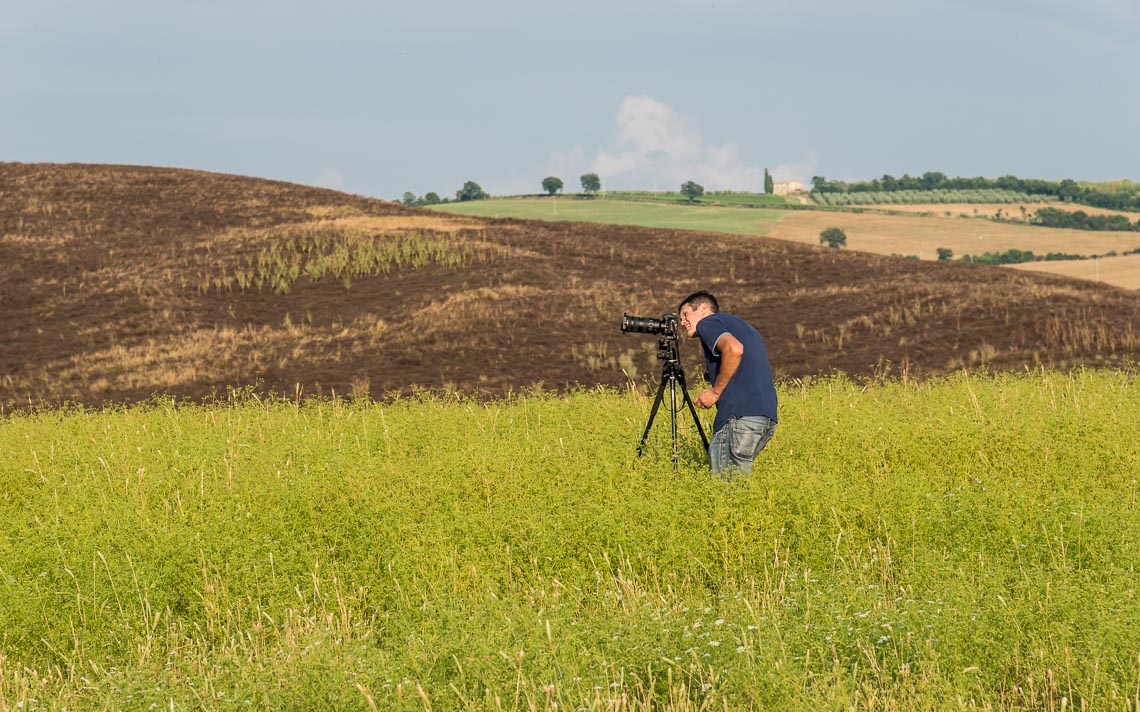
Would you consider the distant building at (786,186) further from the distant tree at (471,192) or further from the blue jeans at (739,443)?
the blue jeans at (739,443)

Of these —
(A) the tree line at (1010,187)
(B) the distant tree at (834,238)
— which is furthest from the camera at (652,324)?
(A) the tree line at (1010,187)

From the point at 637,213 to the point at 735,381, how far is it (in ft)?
338

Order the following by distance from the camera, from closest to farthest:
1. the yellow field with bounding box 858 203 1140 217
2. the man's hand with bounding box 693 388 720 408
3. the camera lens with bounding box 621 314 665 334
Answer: the man's hand with bounding box 693 388 720 408 < the camera lens with bounding box 621 314 665 334 < the yellow field with bounding box 858 203 1140 217

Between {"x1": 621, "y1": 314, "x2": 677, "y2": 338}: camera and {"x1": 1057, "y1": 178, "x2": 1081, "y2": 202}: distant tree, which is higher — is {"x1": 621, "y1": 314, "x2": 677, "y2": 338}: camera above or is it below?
below

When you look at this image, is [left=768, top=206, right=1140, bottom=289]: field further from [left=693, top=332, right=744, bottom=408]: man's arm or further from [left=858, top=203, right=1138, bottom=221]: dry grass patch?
[left=693, top=332, right=744, bottom=408]: man's arm

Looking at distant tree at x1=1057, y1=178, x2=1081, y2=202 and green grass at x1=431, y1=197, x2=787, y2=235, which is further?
distant tree at x1=1057, y1=178, x2=1081, y2=202

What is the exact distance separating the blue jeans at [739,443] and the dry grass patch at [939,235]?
75.7 meters

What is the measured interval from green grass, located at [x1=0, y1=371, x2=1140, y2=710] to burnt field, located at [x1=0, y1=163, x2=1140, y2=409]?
9834mm

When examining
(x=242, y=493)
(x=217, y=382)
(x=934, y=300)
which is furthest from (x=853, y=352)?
(x=242, y=493)

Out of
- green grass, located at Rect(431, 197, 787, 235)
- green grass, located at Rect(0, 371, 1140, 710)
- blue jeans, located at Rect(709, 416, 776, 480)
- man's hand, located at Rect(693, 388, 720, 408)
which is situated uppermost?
green grass, located at Rect(431, 197, 787, 235)

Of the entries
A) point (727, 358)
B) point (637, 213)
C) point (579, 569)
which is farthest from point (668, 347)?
point (637, 213)

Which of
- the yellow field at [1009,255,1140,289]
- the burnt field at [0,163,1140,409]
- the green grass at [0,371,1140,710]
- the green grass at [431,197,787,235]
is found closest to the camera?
the green grass at [0,371,1140,710]

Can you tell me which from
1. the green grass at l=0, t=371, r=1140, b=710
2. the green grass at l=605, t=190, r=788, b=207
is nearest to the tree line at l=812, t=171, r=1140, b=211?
the green grass at l=605, t=190, r=788, b=207

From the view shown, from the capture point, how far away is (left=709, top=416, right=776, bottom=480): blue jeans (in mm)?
8602
